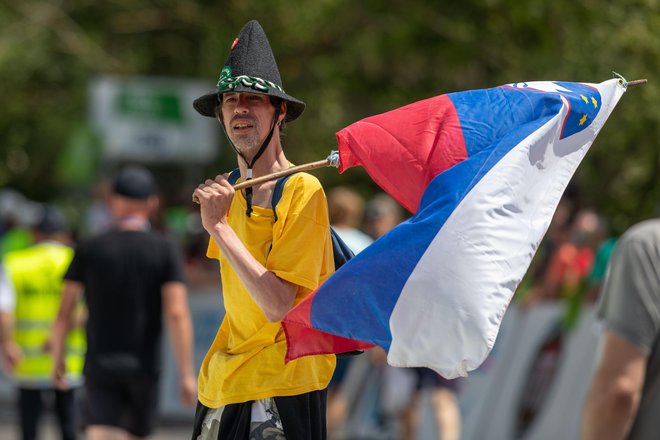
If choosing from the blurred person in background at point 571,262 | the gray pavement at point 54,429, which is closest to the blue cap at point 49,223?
the gray pavement at point 54,429

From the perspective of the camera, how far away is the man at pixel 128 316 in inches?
299

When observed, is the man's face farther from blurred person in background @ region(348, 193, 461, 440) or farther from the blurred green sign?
the blurred green sign

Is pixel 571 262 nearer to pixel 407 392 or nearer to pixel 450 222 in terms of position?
pixel 407 392

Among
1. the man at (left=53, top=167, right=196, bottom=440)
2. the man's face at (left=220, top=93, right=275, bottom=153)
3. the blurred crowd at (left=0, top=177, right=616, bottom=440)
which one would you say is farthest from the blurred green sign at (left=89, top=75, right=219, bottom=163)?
the man's face at (left=220, top=93, right=275, bottom=153)

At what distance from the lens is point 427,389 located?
11062mm

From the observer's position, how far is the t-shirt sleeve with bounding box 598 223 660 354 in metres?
4.25

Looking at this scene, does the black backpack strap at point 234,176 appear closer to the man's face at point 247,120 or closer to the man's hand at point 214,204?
the man's face at point 247,120

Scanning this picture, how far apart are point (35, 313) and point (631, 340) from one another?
6747 mm

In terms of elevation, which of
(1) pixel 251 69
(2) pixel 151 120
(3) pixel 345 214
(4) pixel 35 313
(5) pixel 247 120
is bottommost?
(4) pixel 35 313

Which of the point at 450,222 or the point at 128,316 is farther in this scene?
the point at 128,316

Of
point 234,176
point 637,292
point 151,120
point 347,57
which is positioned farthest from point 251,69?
point 347,57

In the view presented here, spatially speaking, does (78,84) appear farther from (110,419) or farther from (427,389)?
(110,419)

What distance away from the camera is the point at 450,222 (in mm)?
4383

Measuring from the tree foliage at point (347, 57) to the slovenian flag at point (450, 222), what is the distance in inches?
299
